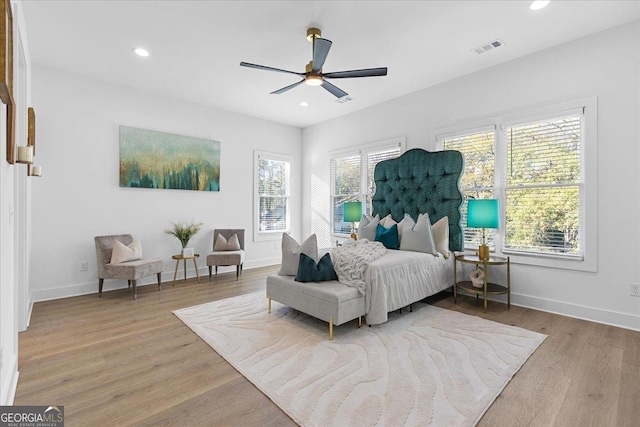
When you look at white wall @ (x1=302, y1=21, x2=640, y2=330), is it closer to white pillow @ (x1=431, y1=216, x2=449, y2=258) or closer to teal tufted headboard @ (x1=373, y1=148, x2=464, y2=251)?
teal tufted headboard @ (x1=373, y1=148, x2=464, y2=251)

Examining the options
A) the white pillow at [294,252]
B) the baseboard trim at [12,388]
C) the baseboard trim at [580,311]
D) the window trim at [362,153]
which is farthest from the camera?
the window trim at [362,153]

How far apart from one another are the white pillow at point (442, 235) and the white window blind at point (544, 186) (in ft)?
2.33

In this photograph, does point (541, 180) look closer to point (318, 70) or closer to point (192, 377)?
point (318, 70)

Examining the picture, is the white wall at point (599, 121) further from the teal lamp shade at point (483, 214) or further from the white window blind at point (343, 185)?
the white window blind at point (343, 185)

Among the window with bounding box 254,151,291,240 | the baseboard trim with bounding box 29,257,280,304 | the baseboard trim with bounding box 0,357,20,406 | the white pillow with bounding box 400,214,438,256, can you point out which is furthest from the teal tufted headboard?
the baseboard trim with bounding box 0,357,20,406

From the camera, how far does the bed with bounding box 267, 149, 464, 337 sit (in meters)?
2.85

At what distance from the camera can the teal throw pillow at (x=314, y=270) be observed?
3.05 m

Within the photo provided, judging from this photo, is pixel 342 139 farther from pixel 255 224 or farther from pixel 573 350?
pixel 573 350

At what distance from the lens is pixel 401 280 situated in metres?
3.19

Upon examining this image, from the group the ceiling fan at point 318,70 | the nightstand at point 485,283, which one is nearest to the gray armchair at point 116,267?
the ceiling fan at point 318,70

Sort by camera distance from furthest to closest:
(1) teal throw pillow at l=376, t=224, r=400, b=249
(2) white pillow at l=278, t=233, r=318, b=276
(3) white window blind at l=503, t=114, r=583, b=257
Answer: (1) teal throw pillow at l=376, t=224, r=400, b=249
(3) white window blind at l=503, t=114, r=583, b=257
(2) white pillow at l=278, t=233, r=318, b=276

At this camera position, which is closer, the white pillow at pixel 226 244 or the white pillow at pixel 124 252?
the white pillow at pixel 124 252

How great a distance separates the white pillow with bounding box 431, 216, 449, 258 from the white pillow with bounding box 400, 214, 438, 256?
95mm

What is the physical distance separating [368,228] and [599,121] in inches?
111
